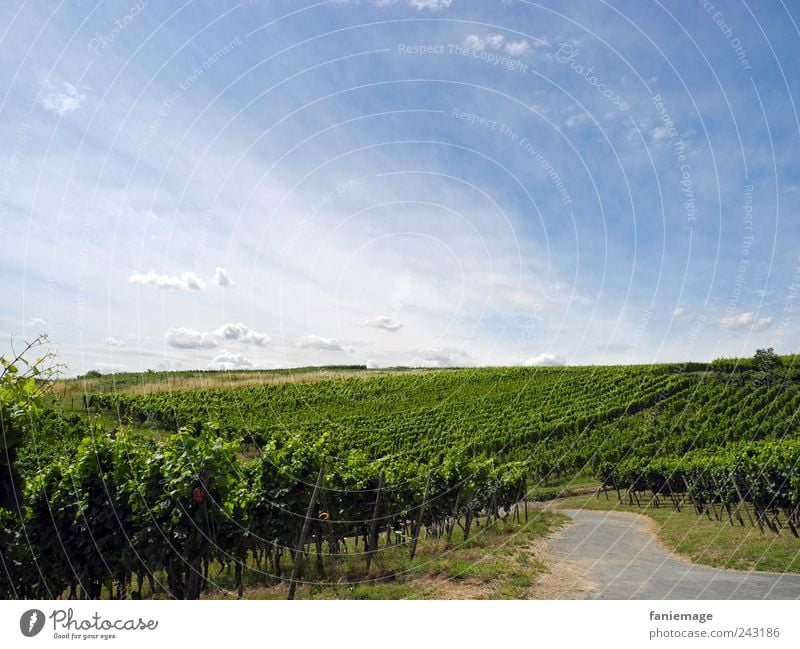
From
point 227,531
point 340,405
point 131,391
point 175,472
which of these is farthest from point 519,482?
point 131,391

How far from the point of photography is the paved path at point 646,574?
8.72m

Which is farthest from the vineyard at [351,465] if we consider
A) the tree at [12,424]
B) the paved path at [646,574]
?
the paved path at [646,574]

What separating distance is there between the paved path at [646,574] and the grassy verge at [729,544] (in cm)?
60

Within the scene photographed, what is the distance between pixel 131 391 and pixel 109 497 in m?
47.0

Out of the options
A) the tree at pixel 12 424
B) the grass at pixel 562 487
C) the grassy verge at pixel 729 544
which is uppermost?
the tree at pixel 12 424

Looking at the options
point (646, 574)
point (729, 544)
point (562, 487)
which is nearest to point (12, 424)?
point (646, 574)

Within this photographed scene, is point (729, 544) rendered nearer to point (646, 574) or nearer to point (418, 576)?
point (646, 574)

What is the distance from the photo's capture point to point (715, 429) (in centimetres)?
4381

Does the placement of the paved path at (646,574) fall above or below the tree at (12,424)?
below

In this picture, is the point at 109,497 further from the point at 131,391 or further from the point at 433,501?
the point at 131,391
